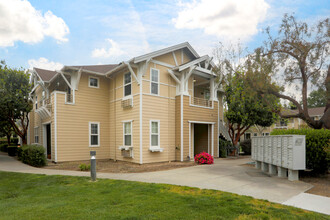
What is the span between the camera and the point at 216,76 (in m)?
15.4

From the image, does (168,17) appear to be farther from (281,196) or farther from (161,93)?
(281,196)

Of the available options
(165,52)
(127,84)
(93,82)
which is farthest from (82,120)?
(165,52)

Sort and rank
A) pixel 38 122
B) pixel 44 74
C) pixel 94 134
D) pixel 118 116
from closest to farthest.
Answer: pixel 118 116 < pixel 94 134 < pixel 44 74 < pixel 38 122

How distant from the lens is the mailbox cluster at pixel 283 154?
293 inches

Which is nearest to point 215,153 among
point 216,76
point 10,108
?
point 216,76

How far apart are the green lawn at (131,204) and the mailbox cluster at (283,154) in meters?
3.16

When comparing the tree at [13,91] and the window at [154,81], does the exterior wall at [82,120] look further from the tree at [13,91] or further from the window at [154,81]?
the tree at [13,91]

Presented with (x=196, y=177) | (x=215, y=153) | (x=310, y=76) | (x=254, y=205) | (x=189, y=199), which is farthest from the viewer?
(x=215, y=153)

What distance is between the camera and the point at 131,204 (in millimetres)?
4965

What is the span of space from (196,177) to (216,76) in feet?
28.9

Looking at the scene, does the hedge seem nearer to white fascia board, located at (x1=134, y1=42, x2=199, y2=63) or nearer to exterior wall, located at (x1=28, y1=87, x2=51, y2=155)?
white fascia board, located at (x1=134, y1=42, x2=199, y2=63)

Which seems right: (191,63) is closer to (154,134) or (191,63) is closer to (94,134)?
(154,134)

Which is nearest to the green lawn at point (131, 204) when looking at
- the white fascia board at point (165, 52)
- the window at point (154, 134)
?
the window at point (154, 134)

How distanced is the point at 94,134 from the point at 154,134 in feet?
15.3
